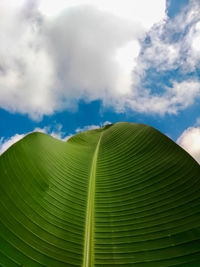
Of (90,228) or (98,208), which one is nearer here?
(90,228)

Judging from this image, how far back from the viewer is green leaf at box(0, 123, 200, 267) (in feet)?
2.23

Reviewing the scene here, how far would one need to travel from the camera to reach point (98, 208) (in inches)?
37.6

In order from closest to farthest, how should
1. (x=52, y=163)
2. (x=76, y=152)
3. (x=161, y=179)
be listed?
(x=161, y=179)
(x=52, y=163)
(x=76, y=152)

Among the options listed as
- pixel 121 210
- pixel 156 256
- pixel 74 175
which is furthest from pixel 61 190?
pixel 156 256

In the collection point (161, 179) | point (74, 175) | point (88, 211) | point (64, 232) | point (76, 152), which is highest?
point (76, 152)

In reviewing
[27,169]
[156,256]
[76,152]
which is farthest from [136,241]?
[76,152]

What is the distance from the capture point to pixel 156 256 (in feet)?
2.26

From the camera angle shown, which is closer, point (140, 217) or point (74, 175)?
point (140, 217)

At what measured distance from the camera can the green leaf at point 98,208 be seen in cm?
68

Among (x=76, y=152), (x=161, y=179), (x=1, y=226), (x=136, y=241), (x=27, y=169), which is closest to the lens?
(x=1, y=226)

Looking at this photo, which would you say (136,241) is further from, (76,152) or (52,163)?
(76,152)

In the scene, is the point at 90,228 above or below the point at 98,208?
below

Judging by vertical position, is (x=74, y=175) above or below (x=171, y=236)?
above

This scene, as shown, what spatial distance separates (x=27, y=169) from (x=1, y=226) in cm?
29
